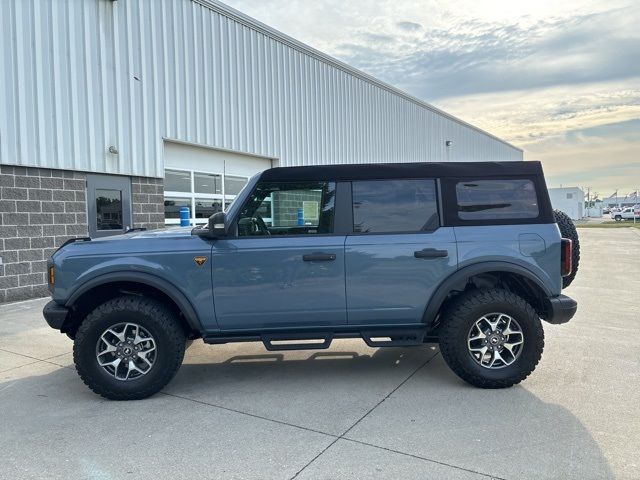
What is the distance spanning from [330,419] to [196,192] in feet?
29.5

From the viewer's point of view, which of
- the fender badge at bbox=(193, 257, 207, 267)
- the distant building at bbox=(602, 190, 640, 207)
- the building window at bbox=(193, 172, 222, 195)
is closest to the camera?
the fender badge at bbox=(193, 257, 207, 267)

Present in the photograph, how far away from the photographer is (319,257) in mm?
4070

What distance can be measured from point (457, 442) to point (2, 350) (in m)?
5.16

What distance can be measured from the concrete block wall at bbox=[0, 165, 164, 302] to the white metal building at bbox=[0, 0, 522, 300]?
0.08 ft

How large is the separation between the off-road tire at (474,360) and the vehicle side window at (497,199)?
0.75 m

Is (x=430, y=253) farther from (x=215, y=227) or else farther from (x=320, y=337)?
(x=215, y=227)

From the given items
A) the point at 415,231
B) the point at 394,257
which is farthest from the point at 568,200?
the point at 394,257

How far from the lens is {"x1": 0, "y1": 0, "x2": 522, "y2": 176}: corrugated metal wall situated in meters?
8.15

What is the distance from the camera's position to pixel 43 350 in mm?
5547

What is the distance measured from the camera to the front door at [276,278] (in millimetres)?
4062

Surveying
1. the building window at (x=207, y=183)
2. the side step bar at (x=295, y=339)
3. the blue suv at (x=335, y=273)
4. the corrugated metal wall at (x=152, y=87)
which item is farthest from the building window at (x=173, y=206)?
the side step bar at (x=295, y=339)

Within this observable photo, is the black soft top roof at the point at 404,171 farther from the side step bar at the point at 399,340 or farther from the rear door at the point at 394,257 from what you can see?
the side step bar at the point at 399,340

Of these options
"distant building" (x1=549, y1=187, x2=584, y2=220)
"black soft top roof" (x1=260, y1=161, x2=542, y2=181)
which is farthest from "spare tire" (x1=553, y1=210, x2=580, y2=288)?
"distant building" (x1=549, y1=187, x2=584, y2=220)

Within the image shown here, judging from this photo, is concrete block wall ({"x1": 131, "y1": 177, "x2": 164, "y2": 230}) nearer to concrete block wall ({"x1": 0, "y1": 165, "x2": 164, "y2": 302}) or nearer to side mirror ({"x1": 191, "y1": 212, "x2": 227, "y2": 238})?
concrete block wall ({"x1": 0, "y1": 165, "x2": 164, "y2": 302})
